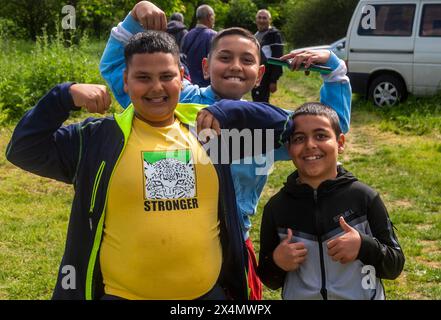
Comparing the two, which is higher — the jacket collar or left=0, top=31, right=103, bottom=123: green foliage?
the jacket collar

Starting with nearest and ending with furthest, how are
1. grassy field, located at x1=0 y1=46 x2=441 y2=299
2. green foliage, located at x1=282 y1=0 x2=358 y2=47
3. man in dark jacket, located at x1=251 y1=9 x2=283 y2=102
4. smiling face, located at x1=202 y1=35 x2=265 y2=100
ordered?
smiling face, located at x1=202 y1=35 x2=265 y2=100 < grassy field, located at x1=0 y1=46 x2=441 y2=299 < man in dark jacket, located at x1=251 y1=9 x2=283 y2=102 < green foliage, located at x1=282 y1=0 x2=358 y2=47

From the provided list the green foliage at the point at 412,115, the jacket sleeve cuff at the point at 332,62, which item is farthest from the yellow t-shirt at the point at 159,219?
the green foliage at the point at 412,115

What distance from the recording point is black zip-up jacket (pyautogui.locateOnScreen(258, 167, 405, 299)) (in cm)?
248

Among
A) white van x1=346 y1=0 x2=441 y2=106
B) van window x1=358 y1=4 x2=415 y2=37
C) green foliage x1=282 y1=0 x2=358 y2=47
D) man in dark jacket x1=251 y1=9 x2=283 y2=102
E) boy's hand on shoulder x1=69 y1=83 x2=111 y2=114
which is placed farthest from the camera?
green foliage x1=282 y1=0 x2=358 y2=47

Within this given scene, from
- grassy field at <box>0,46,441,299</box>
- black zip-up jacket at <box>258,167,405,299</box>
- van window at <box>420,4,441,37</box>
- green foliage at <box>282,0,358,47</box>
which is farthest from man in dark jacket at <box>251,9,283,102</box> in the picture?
green foliage at <box>282,0,358,47</box>

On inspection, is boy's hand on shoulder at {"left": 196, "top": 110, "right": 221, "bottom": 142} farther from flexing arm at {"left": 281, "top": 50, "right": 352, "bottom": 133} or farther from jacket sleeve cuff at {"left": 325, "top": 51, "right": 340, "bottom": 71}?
jacket sleeve cuff at {"left": 325, "top": 51, "right": 340, "bottom": 71}

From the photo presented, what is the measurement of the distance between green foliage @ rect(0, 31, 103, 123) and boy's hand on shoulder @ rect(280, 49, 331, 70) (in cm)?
702

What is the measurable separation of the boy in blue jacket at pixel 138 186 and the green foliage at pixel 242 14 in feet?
89.8

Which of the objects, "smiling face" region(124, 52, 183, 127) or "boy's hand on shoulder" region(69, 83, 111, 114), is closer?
"boy's hand on shoulder" region(69, 83, 111, 114)

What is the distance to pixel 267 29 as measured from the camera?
9.87m

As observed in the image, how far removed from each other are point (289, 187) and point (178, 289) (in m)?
0.61

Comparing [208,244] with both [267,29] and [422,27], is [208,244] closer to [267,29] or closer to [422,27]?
[267,29]

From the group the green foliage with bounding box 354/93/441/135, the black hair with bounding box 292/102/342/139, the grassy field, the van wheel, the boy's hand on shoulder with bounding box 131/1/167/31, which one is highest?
the boy's hand on shoulder with bounding box 131/1/167/31
